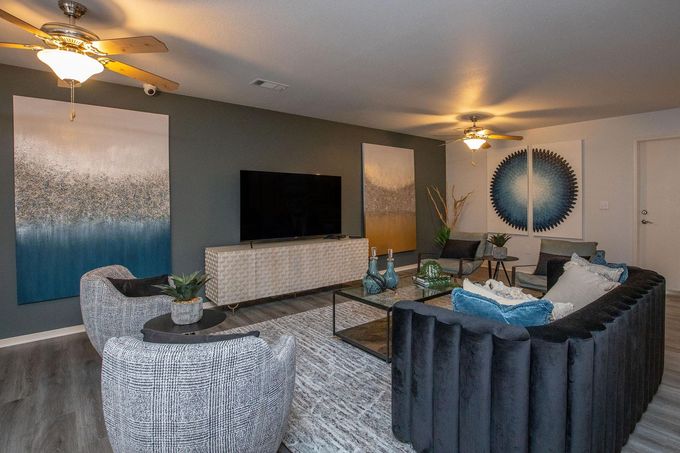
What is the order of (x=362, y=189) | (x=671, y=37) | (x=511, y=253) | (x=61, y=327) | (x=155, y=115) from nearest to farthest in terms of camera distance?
(x=671, y=37) → (x=61, y=327) → (x=155, y=115) → (x=362, y=189) → (x=511, y=253)

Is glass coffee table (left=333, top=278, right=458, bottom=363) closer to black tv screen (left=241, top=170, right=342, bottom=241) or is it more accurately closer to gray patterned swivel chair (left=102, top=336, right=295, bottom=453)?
gray patterned swivel chair (left=102, top=336, right=295, bottom=453)

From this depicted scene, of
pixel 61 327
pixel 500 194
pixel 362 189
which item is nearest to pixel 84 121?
pixel 61 327

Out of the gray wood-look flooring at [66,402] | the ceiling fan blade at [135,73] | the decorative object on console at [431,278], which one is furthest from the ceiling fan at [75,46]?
the decorative object on console at [431,278]

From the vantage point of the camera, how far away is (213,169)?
4.51m

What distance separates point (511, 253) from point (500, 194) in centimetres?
111

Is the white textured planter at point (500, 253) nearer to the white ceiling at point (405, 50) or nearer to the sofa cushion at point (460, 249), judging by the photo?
the sofa cushion at point (460, 249)

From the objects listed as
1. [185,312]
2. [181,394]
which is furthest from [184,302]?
[181,394]

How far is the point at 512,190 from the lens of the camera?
255 inches

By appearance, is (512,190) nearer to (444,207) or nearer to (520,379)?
(444,207)

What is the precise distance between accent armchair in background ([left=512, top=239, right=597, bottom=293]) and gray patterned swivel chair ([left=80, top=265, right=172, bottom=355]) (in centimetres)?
391

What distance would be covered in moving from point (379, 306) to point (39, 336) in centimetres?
336

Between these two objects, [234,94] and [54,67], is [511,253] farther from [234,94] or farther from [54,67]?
[54,67]

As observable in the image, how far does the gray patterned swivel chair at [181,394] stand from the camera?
1.26 metres

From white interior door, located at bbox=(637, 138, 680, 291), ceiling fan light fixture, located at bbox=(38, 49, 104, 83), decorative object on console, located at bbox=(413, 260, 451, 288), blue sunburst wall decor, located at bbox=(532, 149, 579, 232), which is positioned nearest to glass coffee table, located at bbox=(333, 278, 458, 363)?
decorative object on console, located at bbox=(413, 260, 451, 288)
